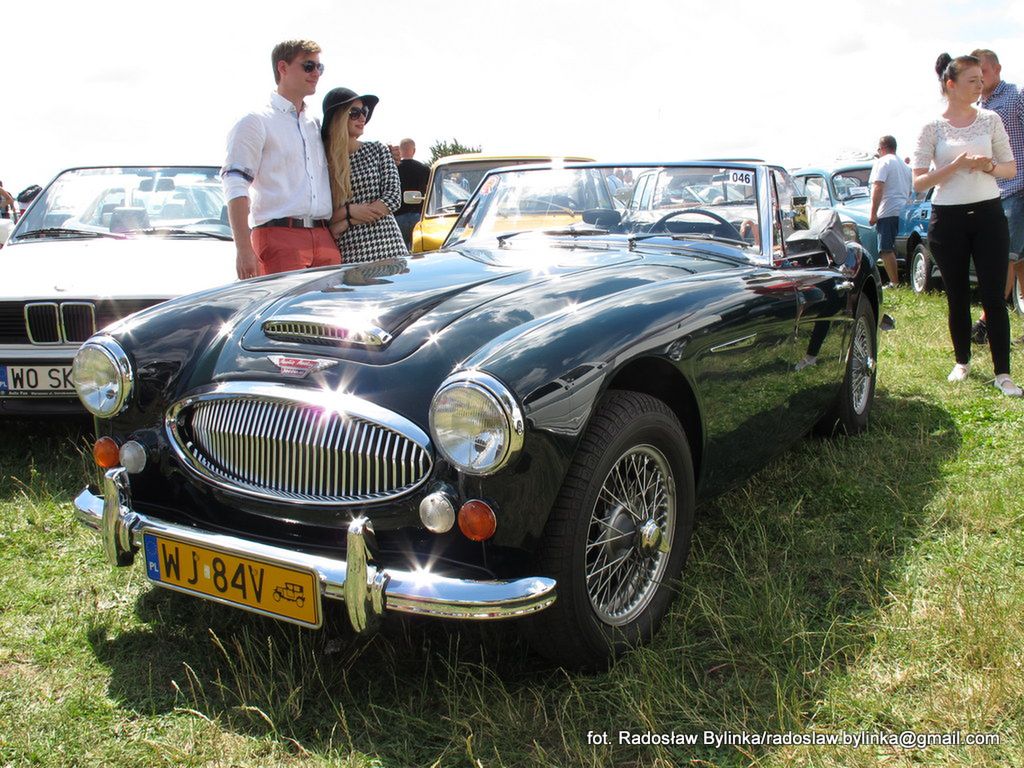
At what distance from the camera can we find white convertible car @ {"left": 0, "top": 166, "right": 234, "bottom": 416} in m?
4.30

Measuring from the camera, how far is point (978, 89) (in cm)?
519

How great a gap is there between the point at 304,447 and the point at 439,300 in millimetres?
654

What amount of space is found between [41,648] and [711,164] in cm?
289

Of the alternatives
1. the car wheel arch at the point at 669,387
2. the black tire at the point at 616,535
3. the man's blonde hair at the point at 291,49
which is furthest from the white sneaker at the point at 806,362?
the man's blonde hair at the point at 291,49

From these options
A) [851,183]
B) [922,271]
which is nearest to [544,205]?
[922,271]

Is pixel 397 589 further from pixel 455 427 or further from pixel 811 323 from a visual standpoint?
pixel 811 323

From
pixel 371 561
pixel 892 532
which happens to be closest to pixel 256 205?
pixel 371 561

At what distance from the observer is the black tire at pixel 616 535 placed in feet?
7.58

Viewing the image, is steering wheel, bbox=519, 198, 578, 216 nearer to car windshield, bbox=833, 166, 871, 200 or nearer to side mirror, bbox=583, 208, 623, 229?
side mirror, bbox=583, 208, 623, 229

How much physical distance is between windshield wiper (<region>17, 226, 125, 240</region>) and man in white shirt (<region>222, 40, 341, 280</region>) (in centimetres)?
121

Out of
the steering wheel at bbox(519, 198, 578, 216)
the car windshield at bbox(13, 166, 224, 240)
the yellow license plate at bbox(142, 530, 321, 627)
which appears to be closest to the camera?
the yellow license plate at bbox(142, 530, 321, 627)

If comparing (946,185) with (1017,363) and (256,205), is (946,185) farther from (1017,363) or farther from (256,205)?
(256,205)

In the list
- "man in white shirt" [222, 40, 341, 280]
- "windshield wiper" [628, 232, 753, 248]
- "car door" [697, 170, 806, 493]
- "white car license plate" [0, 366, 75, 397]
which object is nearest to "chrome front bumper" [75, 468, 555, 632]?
"car door" [697, 170, 806, 493]

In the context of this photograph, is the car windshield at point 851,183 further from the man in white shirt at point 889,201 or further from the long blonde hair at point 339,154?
the long blonde hair at point 339,154
